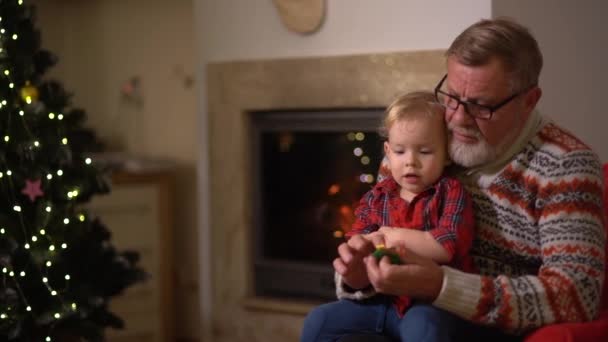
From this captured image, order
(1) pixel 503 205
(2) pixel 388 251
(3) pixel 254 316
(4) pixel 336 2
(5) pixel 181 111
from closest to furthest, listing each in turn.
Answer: (2) pixel 388 251 < (1) pixel 503 205 < (4) pixel 336 2 < (3) pixel 254 316 < (5) pixel 181 111

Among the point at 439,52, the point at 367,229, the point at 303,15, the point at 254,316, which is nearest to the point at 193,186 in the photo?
the point at 254,316

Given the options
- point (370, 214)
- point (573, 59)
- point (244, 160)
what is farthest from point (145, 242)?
point (370, 214)

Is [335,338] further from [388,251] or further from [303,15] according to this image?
[303,15]

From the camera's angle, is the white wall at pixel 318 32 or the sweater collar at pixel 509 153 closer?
the sweater collar at pixel 509 153

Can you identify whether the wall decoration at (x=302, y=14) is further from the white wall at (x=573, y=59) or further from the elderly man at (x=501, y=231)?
the elderly man at (x=501, y=231)

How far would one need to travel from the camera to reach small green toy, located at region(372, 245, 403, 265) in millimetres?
1672

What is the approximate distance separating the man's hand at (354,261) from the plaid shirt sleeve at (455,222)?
0.49 feet

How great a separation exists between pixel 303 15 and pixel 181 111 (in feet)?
4.34

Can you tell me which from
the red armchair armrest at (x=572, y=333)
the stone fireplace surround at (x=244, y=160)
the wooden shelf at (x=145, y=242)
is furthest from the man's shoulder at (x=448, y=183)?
the wooden shelf at (x=145, y=242)

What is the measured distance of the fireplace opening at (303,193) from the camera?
3344mm

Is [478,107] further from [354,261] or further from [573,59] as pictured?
[573,59]

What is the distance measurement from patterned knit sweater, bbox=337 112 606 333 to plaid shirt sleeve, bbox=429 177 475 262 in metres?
0.07

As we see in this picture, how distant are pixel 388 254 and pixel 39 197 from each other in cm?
160

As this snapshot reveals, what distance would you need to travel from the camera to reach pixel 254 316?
11.5 feet
